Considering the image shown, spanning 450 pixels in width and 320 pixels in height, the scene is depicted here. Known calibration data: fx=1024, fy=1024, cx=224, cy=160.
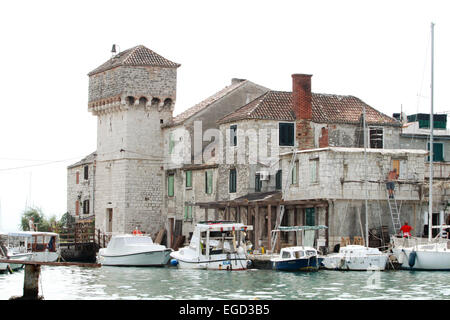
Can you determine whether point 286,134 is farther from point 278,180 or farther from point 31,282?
point 31,282

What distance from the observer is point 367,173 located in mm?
52781

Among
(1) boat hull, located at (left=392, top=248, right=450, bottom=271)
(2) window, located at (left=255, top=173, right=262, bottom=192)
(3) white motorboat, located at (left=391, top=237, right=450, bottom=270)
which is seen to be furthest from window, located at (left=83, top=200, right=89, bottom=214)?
(1) boat hull, located at (left=392, top=248, right=450, bottom=271)

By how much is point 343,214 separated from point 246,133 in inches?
400

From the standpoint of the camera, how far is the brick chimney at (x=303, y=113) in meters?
60.4

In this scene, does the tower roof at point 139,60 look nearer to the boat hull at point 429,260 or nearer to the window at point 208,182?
the window at point 208,182

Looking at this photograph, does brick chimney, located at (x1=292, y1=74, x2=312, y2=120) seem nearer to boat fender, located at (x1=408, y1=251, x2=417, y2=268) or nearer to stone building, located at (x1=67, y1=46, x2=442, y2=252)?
stone building, located at (x1=67, y1=46, x2=442, y2=252)

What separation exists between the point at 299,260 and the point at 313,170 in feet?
24.5

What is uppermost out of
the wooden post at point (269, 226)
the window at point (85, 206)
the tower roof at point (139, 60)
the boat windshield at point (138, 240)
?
the tower roof at point (139, 60)

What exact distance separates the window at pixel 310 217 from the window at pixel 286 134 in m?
6.87

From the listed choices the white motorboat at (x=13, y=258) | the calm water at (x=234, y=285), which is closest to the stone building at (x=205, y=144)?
the calm water at (x=234, y=285)

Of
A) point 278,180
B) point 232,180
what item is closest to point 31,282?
point 278,180

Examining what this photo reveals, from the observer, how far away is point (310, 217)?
54.0 meters

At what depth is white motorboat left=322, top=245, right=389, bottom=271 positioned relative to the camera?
47469 mm
